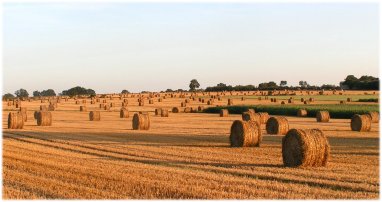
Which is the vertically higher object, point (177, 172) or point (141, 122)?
point (141, 122)

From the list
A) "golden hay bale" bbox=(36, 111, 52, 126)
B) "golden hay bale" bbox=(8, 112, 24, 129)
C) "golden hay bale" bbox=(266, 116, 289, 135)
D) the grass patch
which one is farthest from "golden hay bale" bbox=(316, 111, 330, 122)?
"golden hay bale" bbox=(8, 112, 24, 129)

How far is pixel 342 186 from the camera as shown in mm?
13367

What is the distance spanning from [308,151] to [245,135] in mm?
5936

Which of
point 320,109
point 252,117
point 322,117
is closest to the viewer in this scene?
point 252,117

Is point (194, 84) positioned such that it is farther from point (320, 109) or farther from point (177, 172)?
point (177, 172)

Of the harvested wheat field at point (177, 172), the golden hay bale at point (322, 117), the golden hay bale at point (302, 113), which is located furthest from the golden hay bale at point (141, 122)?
the golden hay bale at point (302, 113)

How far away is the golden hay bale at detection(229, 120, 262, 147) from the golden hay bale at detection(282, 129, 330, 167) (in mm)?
5478

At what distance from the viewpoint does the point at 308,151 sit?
56.9 ft

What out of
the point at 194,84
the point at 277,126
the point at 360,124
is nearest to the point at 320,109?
the point at 360,124

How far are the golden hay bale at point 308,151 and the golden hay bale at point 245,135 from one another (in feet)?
18.0

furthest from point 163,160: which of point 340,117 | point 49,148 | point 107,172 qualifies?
point 340,117

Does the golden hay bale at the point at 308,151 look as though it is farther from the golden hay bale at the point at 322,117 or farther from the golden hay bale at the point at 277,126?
the golden hay bale at the point at 322,117

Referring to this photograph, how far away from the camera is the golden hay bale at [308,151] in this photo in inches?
679

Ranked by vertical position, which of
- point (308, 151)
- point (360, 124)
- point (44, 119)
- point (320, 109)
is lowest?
point (308, 151)
